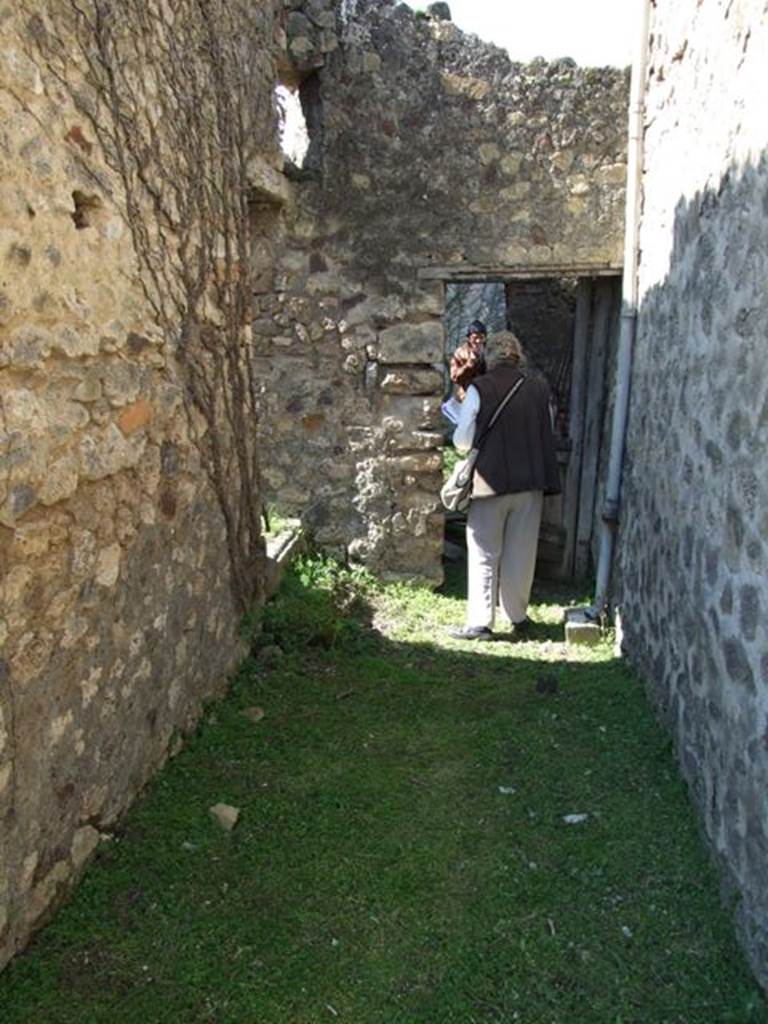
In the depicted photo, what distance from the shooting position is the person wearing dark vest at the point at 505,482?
484 centimetres

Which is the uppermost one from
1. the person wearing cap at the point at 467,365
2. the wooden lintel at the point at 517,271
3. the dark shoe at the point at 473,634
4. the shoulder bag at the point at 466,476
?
the wooden lintel at the point at 517,271

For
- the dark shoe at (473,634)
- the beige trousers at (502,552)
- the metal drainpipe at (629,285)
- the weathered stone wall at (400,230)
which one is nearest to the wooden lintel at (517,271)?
the weathered stone wall at (400,230)

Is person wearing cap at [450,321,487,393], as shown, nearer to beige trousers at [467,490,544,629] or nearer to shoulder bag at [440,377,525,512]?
shoulder bag at [440,377,525,512]

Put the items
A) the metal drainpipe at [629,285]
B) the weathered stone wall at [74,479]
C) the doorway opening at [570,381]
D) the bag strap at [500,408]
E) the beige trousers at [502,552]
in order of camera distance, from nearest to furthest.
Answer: the weathered stone wall at [74,479]
the metal drainpipe at [629,285]
the bag strap at [500,408]
the beige trousers at [502,552]
the doorway opening at [570,381]

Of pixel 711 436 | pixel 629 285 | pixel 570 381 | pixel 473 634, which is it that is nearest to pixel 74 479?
pixel 711 436

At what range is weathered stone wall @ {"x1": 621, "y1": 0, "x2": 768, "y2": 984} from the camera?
2.40 meters

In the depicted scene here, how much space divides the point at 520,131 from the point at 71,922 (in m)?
4.72

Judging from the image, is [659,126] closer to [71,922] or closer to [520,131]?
[520,131]

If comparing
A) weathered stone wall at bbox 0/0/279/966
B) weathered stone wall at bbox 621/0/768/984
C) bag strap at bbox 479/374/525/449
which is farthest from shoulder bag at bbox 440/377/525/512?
weathered stone wall at bbox 0/0/279/966

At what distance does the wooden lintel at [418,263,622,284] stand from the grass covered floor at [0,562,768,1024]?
261cm

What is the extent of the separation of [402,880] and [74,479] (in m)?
1.55

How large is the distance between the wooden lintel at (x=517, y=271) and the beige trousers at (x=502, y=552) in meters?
1.43

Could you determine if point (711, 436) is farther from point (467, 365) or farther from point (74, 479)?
point (467, 365)

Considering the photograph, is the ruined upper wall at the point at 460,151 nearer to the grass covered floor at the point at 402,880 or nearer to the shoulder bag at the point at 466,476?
the shoulder bag at the point at 466,476
